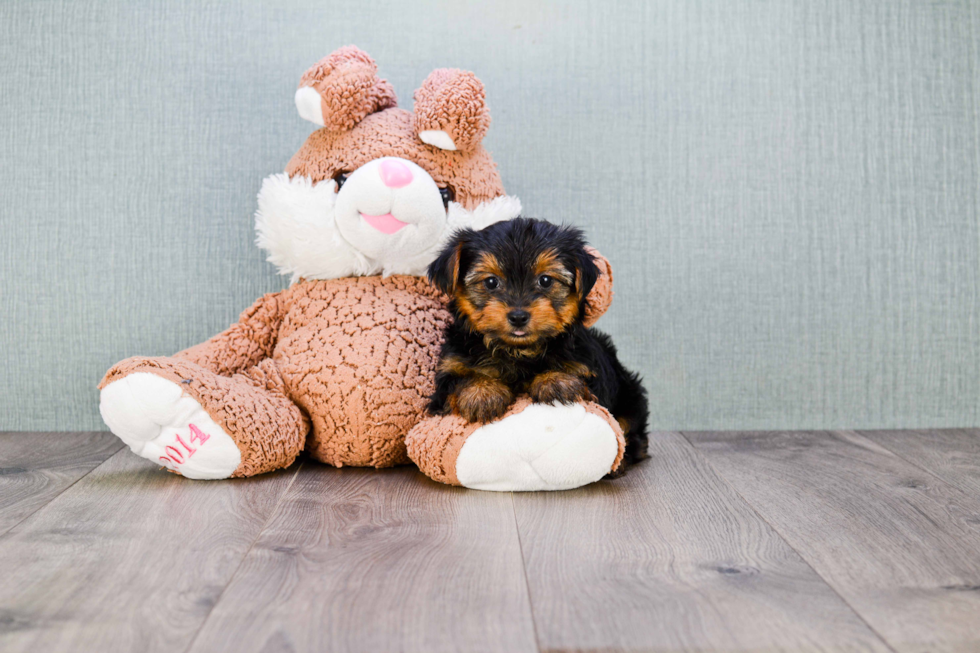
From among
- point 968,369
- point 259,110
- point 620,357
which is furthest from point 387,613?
point 968,369

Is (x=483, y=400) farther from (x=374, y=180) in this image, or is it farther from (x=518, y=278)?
(x=374, y=180)

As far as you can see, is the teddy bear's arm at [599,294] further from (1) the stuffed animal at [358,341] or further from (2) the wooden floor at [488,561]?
(2) the wooden floor at [488,561]

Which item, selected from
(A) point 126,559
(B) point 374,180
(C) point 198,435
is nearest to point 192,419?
(C) point 198,435

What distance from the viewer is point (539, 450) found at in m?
1.70

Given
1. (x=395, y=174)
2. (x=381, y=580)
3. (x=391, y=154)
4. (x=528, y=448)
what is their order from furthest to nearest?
(x=391, y=154) → (x=395, y=174) → (x=528, y=448) → (x=381, y=580)

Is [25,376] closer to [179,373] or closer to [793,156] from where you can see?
[179,373]

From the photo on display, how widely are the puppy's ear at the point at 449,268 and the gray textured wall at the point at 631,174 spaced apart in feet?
2.81

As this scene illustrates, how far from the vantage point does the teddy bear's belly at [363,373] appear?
75.9 inches

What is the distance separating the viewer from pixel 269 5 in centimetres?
247

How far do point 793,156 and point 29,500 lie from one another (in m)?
2.42

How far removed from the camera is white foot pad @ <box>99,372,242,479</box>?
1735 mm

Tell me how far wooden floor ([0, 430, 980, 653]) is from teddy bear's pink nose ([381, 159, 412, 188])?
0.74 meters

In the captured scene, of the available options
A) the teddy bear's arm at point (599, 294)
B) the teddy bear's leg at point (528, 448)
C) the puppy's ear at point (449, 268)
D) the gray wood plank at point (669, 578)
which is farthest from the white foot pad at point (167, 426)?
the teddy bear's arm at point (599, 294)

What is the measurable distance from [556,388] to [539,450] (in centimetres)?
14
